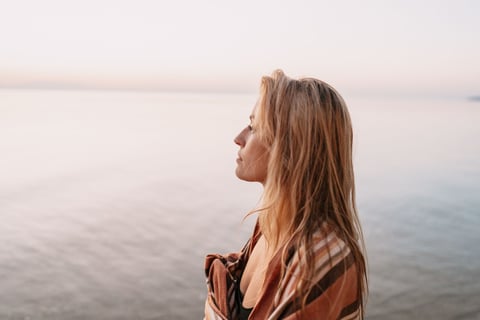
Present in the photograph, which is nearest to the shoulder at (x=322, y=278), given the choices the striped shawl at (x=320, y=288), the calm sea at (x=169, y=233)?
the striped shawl at (x=320, y=288)

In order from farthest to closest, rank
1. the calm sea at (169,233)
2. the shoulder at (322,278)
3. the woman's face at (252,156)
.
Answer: the calm sea at (169,233)
the woman's face at (252,156)
the shoulder at (322,278)

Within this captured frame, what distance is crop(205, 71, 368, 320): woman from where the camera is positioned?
1.68 metres

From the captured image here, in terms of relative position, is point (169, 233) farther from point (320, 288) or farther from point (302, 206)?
point (320, 288)

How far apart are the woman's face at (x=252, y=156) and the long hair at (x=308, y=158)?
90mm

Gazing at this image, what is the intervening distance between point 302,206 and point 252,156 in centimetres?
33

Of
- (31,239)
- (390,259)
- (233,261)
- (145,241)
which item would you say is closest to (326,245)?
(233,261)

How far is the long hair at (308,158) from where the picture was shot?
1.83 metres

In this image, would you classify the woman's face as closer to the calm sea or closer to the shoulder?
the shoulder

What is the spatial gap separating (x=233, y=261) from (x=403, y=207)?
29.1ft

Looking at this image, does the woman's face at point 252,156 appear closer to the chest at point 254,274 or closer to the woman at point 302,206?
the woman at point 302,206

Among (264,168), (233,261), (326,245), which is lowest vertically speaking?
(233,261)

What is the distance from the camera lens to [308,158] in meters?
1.85

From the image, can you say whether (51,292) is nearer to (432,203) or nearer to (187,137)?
(432,203)

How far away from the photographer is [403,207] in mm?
10500
